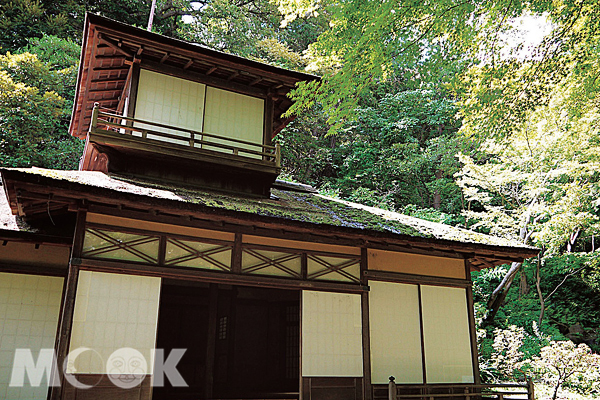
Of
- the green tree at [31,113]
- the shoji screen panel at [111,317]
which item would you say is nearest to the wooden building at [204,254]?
the shoji screen panel at [111,317]

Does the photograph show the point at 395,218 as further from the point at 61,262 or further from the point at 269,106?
the point at 61,262

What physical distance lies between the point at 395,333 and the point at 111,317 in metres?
5.14

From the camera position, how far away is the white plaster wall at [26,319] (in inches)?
303

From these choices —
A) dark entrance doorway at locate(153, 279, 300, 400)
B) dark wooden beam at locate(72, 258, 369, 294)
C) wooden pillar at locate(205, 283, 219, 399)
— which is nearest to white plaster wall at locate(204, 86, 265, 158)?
wooden pillar at locate(205, 283, 219, 399)

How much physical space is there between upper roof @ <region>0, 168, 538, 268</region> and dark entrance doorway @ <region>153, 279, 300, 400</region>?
2.99 meters

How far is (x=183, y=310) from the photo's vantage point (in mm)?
11523

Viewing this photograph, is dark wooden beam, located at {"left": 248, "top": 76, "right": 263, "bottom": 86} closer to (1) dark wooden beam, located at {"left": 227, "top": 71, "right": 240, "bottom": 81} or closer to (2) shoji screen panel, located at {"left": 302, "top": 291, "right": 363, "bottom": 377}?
(1) dark wooden beam, located at {"left": 227, "top": 71, "right": 240, "bottom": 81}

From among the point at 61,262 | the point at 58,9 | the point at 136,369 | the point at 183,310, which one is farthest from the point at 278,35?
the point at 136,369

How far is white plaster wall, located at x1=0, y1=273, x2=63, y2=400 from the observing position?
770cm

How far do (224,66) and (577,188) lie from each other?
12.6 metres

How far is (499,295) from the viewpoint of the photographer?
17.6 m

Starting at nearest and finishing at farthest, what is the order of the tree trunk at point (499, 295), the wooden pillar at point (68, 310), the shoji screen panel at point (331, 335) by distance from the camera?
the wooden pillar at point (68, 310)
the shoji screen panel at point (331, 335)
the tree trunk at point (499, 295)

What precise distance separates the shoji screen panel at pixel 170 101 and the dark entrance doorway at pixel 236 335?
13.4 feet

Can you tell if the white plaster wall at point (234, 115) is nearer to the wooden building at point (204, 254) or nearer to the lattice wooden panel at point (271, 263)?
the wooden building at point (204, 254)
